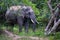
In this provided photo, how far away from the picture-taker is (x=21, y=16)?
39.9ft

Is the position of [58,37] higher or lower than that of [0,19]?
higher

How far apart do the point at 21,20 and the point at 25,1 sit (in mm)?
2478

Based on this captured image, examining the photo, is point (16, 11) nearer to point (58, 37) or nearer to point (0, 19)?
point (0, 19)

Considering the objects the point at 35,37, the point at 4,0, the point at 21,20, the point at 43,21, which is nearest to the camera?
the point at 4,0

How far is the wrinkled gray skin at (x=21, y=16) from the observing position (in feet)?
39.3

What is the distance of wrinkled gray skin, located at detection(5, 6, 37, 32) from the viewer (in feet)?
39.3

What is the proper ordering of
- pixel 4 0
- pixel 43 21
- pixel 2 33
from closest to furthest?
pixel 4 0 → pixel 2 33 → pixel 43 21

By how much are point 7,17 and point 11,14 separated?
30 centimetres

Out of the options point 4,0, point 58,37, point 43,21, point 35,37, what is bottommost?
point 43,21

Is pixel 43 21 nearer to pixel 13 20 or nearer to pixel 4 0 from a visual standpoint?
pixel 13 20

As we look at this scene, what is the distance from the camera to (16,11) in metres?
11.3

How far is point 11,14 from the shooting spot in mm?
12398

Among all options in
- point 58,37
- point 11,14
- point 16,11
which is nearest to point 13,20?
point 11,14

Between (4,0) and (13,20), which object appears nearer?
(4,0)
